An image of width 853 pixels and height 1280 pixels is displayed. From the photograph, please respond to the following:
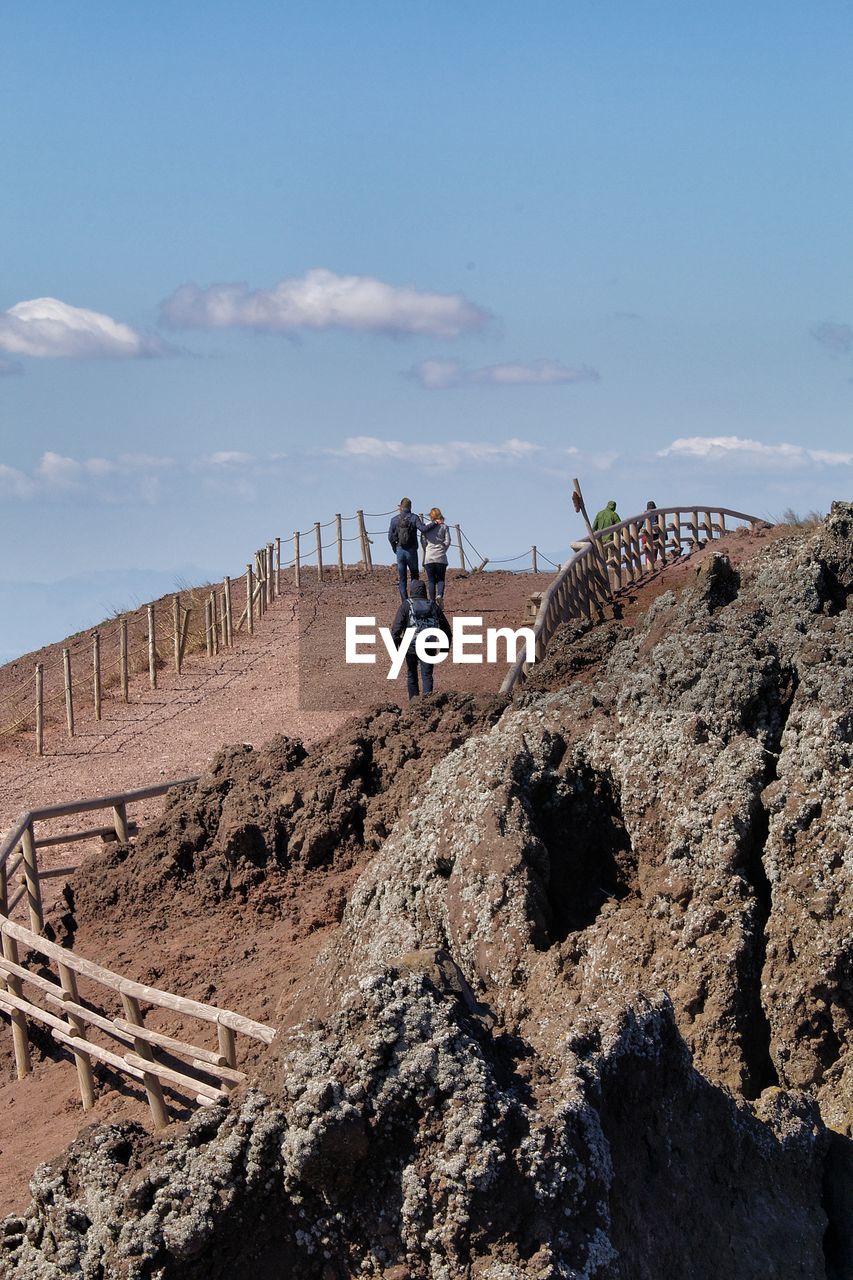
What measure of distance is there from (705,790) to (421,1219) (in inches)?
127

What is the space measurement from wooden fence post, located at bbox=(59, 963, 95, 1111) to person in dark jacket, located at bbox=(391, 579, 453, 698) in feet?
20.8

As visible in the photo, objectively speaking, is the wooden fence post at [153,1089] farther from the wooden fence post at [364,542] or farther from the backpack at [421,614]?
the wooden fence post at [364,542]

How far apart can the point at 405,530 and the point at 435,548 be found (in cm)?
132

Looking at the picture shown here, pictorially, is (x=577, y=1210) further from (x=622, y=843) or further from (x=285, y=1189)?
(x=622, y=843)

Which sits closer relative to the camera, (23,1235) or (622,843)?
(23,1235)

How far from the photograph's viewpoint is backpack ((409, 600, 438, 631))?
1565cm

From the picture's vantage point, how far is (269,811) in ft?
35.4

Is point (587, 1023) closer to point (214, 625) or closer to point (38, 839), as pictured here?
point (38, 839)

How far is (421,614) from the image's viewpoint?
15719 mm

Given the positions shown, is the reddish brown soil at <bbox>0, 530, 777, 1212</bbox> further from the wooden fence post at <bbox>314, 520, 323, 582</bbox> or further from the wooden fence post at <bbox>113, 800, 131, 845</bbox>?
the wooden fence post at <bbox>314, 520, 323, 582</bbox>

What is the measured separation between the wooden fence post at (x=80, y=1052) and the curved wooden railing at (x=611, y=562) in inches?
286

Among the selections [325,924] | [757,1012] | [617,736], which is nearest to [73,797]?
[325,924]

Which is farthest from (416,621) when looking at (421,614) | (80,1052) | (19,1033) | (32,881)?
(80,1052)

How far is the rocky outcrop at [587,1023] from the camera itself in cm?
424
